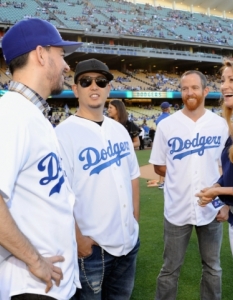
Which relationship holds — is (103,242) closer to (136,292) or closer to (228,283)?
(136,292)

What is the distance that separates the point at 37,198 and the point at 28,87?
0.59 m

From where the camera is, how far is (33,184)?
1612mm

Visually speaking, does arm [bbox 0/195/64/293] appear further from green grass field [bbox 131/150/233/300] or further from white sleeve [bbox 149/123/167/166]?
green grass field [bbox 131/150/233/300]

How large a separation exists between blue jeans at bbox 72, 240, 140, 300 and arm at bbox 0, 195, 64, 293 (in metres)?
0.73

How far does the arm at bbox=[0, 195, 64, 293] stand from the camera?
4.84 feet

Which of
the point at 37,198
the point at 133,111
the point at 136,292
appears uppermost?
the point at 133,111


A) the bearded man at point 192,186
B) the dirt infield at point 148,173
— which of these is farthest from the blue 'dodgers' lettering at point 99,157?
the dirt infield at point 148,173

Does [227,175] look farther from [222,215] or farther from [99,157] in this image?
[99,157]

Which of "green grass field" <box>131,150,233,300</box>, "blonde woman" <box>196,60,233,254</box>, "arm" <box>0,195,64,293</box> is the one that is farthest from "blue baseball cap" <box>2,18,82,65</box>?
"green grass field" <box>131,150,233,300</box>

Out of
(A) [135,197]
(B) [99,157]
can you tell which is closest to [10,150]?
(B) [99,157]

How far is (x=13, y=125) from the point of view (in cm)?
150

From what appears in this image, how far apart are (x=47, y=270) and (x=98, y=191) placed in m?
0.86

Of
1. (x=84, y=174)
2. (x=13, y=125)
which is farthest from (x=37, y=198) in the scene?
(x=84, y=174)

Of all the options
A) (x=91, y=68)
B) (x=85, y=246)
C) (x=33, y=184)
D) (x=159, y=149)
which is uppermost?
(x=91, y=68)
